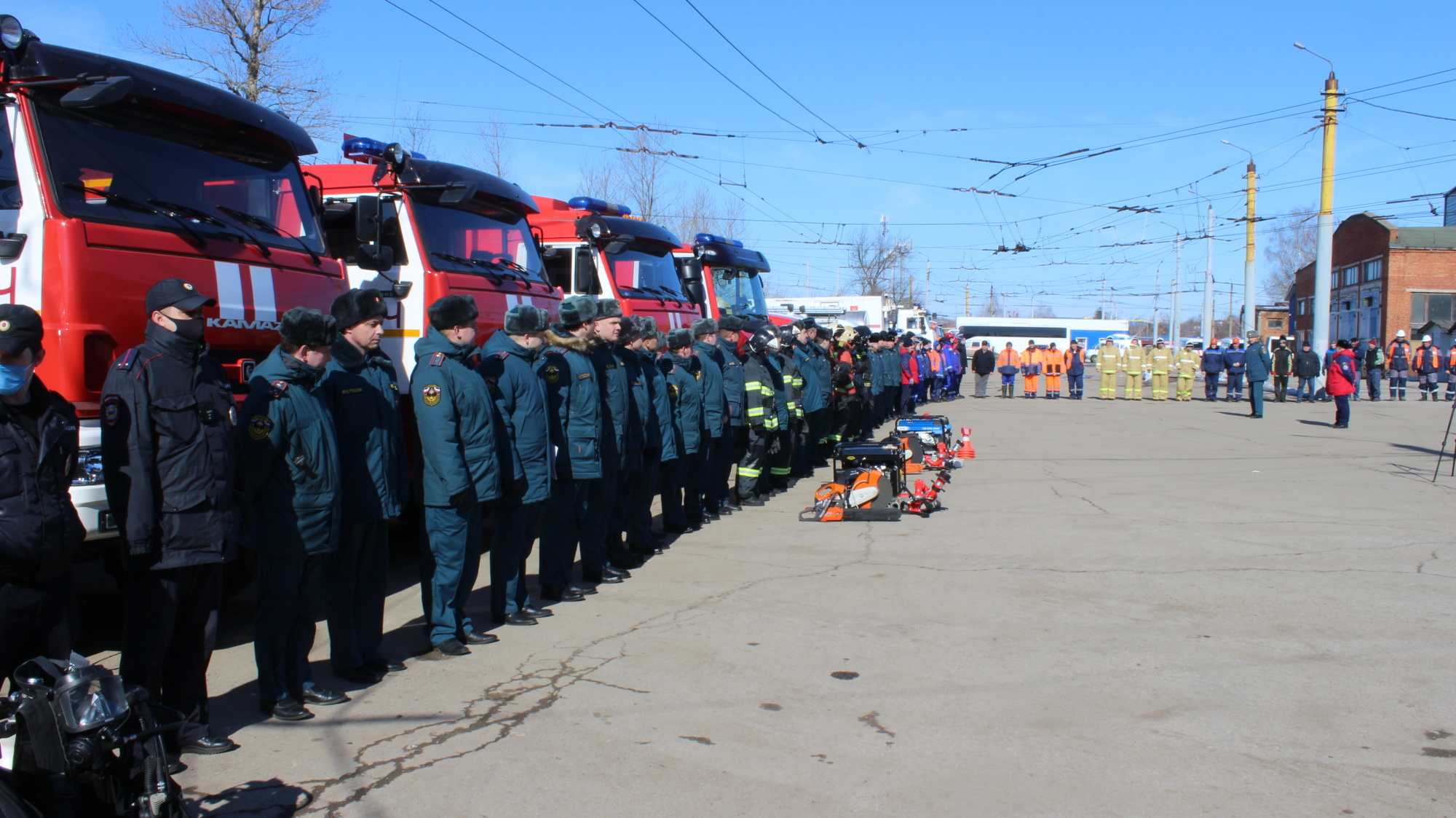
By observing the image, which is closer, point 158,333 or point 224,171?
point 158,333

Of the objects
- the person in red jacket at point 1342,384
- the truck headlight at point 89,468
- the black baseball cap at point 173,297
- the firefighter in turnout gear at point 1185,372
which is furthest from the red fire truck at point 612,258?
the firefighter in turnout gear at point 1185,372

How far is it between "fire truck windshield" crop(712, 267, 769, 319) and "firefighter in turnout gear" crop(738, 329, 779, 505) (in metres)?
4.74

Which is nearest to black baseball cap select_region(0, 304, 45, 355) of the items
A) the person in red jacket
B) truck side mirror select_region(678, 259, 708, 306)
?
truck side mirror select_region(678, 259, 708, 306)

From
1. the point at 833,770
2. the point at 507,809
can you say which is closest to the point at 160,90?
the point at 507,809

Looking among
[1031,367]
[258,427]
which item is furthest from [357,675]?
[1031,367]

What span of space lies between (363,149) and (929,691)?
6.29 meters

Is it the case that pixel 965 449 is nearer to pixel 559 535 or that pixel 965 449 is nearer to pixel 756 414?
pixel 756 414

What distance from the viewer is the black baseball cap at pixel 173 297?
13.9 ft

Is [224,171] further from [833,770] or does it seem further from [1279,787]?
[1279,787]

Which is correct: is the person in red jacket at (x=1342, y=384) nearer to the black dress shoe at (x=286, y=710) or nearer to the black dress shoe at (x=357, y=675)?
the black dress shoe at (x=357, y=675)

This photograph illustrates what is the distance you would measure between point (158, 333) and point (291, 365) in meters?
0.65

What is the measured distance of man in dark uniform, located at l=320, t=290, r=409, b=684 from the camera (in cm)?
519

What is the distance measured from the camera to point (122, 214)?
5547 millimetres

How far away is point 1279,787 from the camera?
13.4ft
